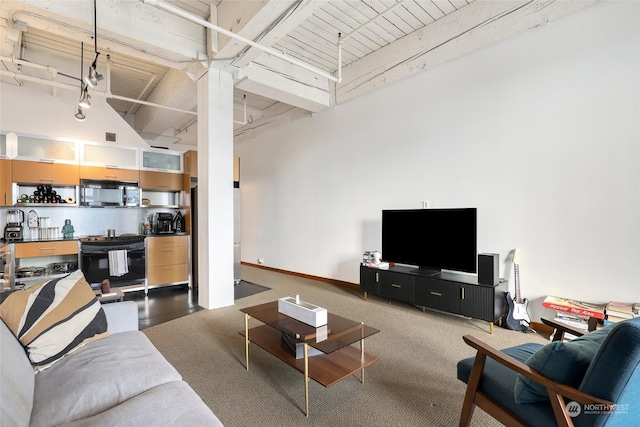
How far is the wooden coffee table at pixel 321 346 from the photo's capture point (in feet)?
6.25

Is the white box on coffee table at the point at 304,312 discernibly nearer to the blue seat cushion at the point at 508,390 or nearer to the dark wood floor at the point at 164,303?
the blue seat cushion at the point at 508,390

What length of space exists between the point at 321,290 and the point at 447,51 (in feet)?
13.1

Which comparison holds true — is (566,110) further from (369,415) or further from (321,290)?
(321,290)

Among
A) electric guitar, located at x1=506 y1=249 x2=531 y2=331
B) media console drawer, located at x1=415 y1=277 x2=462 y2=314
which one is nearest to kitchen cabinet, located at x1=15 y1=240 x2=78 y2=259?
media console drawer, located at x1=415 y1=277 x2=462 y2=314

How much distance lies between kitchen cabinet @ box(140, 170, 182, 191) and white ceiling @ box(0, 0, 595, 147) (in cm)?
128

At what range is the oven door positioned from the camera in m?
4.39

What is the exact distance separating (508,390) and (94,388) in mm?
2024

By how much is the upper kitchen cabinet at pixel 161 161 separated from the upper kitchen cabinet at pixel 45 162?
94 cm

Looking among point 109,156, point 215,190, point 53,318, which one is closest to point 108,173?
point 109,156

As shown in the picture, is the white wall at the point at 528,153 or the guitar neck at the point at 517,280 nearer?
the white wall at the point at 528,153

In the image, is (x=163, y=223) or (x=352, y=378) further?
(x=163, y=223)

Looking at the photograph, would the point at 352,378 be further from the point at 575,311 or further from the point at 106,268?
the point at 106,268

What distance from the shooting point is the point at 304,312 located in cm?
228

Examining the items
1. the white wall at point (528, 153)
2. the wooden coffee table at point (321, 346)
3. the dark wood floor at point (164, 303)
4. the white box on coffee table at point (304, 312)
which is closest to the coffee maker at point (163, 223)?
the dark wood floor at point (164, 303)
